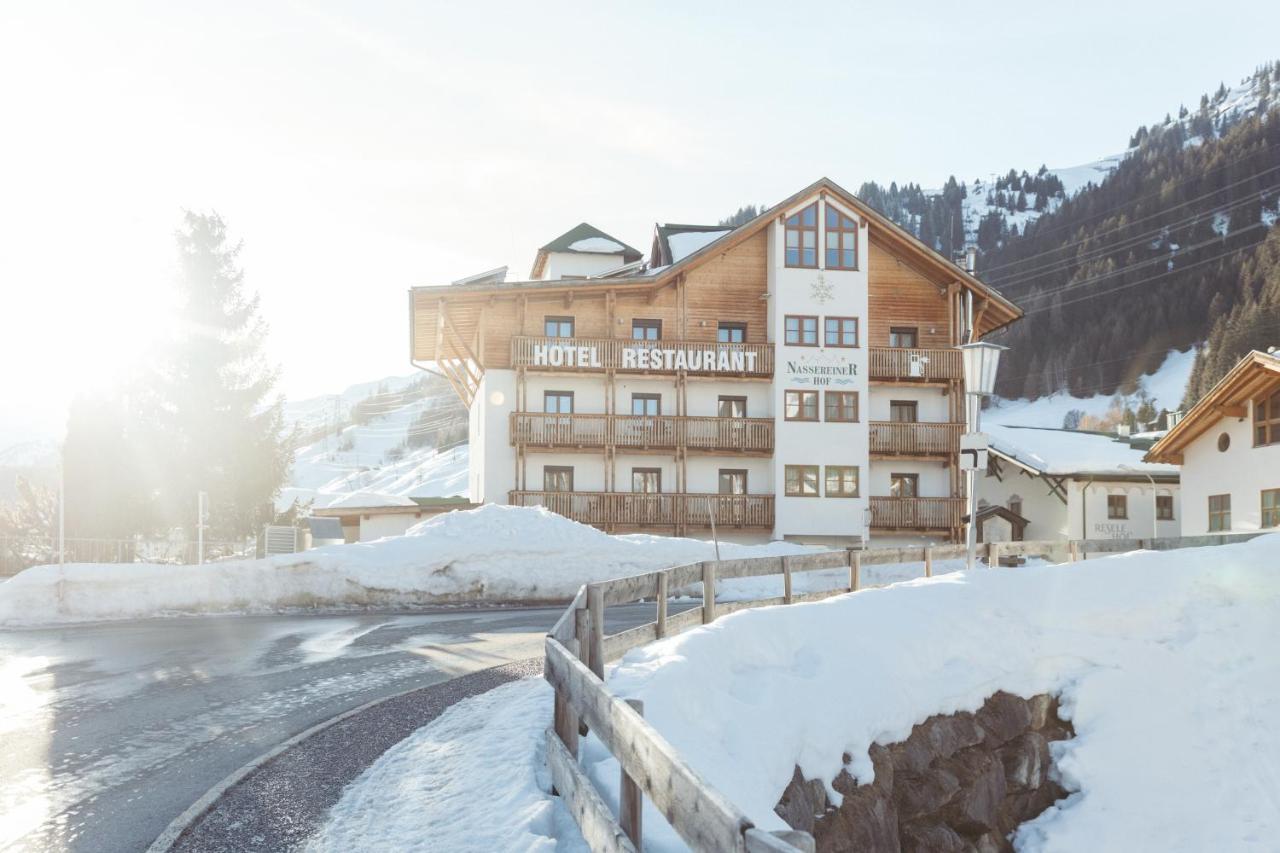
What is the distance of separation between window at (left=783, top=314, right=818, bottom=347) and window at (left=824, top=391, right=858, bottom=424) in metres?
2.16

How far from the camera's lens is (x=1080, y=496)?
135ft

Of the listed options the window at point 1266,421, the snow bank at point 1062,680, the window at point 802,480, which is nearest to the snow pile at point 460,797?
the snow bank at point 1062,680

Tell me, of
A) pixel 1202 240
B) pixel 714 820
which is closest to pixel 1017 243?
pixel 1202 240

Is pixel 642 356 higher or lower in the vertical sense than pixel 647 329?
lower

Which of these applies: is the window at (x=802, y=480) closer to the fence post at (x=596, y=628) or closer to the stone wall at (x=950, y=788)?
the stone wall at (x=950, y=788)

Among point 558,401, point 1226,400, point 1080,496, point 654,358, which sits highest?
point 654,358

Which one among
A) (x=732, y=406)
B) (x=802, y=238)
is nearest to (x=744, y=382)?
(x=732, y=406)

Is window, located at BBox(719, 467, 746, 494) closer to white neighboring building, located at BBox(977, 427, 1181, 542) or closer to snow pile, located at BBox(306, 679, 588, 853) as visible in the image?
white neighboring building, located at BBox(977, 427, 1181, 542)

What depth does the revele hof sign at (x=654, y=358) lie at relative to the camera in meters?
36.2

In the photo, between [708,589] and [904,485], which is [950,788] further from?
[904,485]

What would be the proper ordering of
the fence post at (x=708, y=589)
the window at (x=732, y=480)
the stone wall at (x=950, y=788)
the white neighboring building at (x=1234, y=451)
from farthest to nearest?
1. the window at (x=732, y=480)
2. the white neighboring building at (x=1234, y=451)
3. the fence post at (x=708, y=589)
4. the stone wall at (x=950, y=788)

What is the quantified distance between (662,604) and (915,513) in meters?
28.6

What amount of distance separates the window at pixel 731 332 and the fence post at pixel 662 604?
28312 mm

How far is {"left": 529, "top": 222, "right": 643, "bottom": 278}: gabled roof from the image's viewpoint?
4541 centimetres
